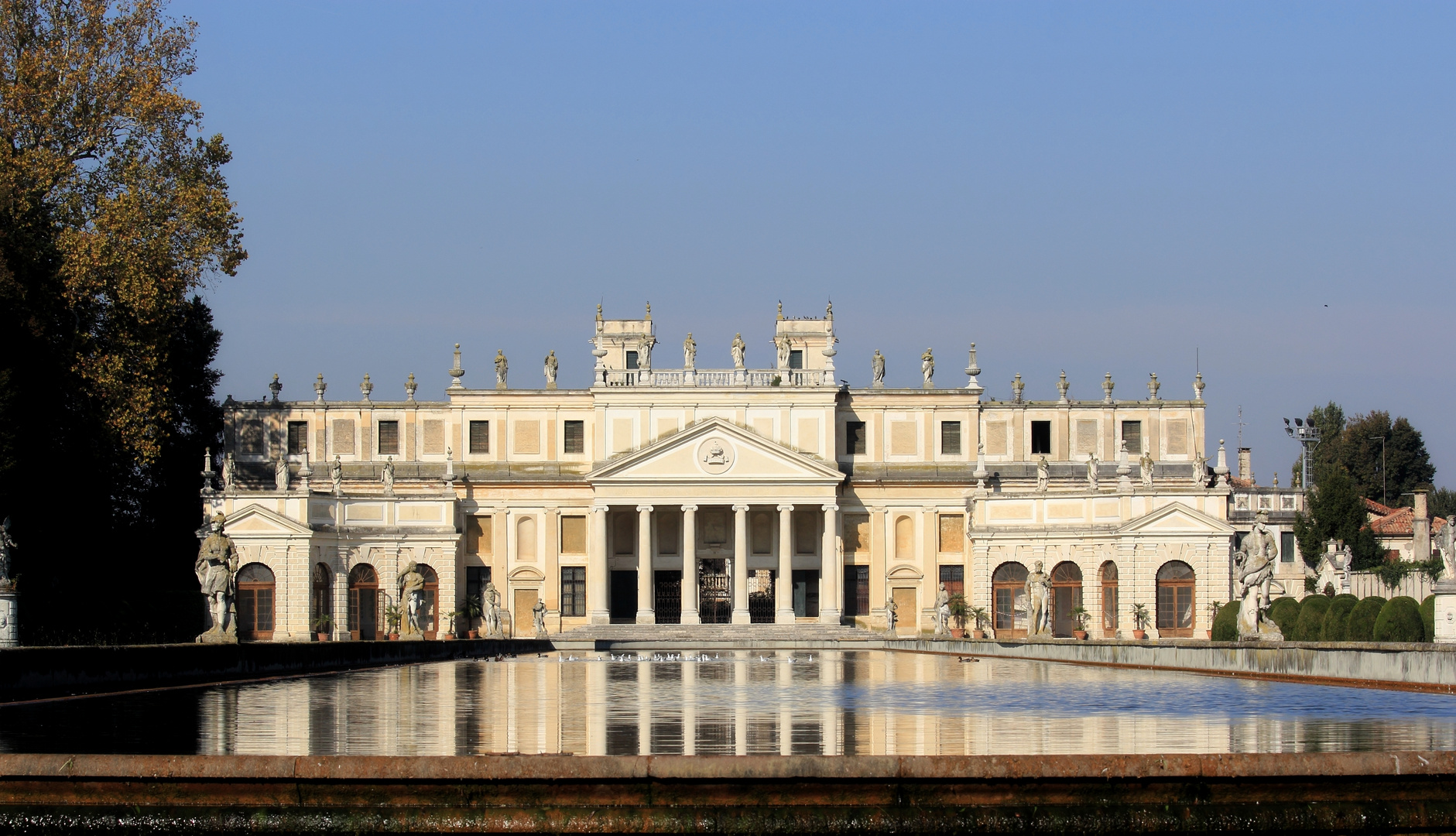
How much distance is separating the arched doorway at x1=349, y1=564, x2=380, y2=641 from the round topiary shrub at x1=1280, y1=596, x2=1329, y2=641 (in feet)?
145

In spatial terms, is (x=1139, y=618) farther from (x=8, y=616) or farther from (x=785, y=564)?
(x=8, y=616)

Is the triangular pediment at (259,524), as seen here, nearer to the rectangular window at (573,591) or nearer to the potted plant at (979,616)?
the rectangular window at (573,591)

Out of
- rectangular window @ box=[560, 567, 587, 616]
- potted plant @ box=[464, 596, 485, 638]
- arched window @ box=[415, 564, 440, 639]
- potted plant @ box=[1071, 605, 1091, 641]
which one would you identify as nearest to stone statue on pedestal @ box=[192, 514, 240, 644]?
arched window @ box=[415, 564, 440, 639]

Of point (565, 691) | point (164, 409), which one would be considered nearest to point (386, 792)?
point (565, 691)

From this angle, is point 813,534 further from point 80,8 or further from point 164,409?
point 80,8

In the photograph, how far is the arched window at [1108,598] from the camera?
241 feet

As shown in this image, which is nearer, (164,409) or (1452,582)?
(1452,582)

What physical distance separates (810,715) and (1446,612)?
17569mm

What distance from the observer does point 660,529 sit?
84.3 metres

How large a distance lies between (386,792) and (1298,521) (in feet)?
260

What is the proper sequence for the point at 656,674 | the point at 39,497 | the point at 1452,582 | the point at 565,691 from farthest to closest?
1. the point at 39,497
2. the point at 656,674
3. the point at 1452,582
4. the point at 565,691

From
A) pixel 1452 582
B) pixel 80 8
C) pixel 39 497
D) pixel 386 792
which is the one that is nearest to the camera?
pixel 386 792

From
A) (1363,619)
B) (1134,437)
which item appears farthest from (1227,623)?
(1134,437)

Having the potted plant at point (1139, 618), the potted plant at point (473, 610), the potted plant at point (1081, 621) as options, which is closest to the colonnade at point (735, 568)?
the potted plant at point (473, 610)
